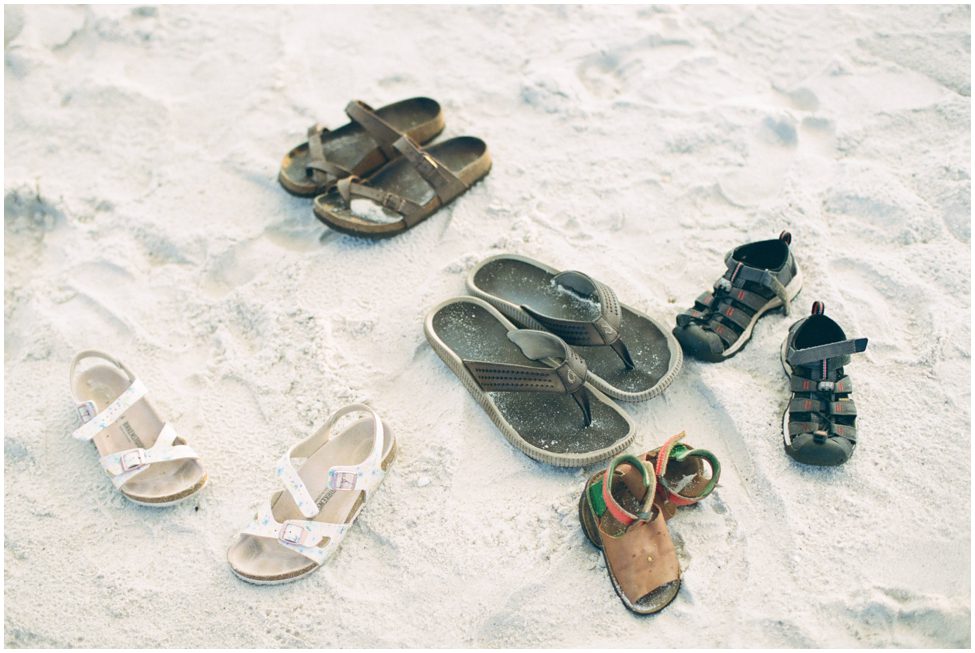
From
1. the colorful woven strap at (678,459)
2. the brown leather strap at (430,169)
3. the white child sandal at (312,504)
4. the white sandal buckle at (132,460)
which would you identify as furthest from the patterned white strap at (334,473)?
the brown leather strap at (430,169)

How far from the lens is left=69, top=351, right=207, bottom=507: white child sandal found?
8.22 ft

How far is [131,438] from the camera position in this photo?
2.68 meters

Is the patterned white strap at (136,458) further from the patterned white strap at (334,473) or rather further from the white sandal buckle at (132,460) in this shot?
the patterned white strap at (334,473)

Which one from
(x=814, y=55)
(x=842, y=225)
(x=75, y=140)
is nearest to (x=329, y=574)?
(x=842, y=225)

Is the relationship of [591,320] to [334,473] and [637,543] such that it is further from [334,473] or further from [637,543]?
[334,473]

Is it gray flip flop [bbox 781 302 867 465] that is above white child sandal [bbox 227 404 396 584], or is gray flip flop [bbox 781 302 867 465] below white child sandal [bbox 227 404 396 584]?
above

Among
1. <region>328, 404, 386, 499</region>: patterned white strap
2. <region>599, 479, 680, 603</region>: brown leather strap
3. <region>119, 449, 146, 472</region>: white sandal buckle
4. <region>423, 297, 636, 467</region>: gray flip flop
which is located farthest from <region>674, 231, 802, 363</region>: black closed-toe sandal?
<region>119, 449, 146, 472</region>: white sandal buckle

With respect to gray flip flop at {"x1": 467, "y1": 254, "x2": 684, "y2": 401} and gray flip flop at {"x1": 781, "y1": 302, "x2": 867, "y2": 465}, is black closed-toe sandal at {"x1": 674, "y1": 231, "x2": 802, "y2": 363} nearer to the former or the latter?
gray flip flop at {"x1": 467, "y1": 254, "x2": 684, "y2": 401}

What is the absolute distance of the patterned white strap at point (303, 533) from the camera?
2.30 metres

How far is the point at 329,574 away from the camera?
233 centimetres

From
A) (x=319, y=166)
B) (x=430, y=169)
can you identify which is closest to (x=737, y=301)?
(x=430, y=169)

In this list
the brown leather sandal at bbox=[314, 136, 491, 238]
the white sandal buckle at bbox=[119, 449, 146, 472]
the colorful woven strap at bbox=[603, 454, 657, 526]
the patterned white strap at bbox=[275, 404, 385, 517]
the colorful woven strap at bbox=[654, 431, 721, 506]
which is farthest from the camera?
the brown leather sandal at bbox=[314, 136, 491, 238]

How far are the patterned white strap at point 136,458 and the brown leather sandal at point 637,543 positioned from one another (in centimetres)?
146

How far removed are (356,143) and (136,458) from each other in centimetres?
177
